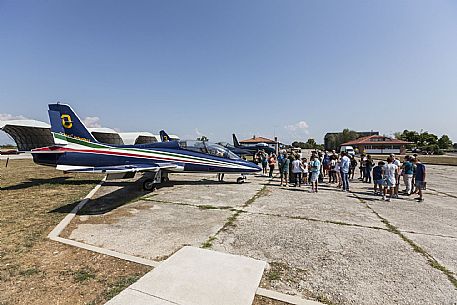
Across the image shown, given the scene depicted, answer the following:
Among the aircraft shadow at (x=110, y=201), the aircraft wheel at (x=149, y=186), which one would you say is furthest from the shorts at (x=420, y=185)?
the aircraft wheel at (x=149, y=186)

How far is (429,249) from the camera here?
4.69 metres

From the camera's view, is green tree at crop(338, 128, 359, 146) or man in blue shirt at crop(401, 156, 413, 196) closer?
man in blue shirt at crop(401, 156, 413, 196)

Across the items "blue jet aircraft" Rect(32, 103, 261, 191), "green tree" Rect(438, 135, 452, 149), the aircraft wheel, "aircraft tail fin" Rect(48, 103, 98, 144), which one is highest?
"green tree" Rect(438, 135, 452, 149)

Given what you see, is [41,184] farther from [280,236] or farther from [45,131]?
[45,131]

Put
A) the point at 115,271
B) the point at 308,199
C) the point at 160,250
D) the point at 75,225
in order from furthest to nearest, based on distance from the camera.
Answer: the point at 308,199 → the point at 75,225 → the point at 160,250 → the point at 115,271

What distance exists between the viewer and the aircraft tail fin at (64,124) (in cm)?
1171

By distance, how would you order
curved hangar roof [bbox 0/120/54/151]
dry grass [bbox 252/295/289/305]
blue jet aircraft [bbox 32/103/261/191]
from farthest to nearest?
curved hangar roof [bbox 0/120/54/151]
blue jet aircraft [bbox 32/103/261/191]
dry grass [bbox 252/295/289/305]

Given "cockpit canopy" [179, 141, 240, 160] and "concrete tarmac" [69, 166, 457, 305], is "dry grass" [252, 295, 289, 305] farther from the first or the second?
"cockpit canopy" [179, 141, 240, 160]

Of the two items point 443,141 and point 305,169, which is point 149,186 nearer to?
point 305,169

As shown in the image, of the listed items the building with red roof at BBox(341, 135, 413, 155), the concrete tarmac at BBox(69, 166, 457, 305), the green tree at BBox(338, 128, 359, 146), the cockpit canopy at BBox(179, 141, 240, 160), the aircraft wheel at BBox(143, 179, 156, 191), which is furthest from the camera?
the green tree at BBox(338, 128, 359, 146)

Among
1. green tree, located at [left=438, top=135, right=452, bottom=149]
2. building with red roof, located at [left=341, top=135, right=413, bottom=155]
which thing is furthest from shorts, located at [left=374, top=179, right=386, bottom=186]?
green tree, located at [left=438, top=135, right=452, bottom=149]

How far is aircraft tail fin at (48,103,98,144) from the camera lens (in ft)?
38.4

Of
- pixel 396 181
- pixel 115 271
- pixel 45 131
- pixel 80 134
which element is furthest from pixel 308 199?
pixel 45 131

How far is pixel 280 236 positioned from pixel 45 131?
72.1 metres
